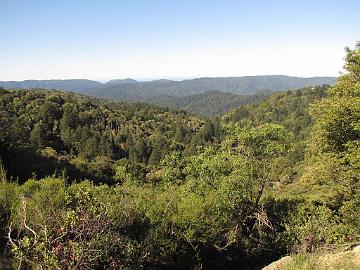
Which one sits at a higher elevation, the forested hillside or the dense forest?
the dense forest

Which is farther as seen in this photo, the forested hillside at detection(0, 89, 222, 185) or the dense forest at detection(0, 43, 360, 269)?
the forested hillside at detection(0, 89, 222, 185)

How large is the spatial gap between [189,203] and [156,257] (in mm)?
3324

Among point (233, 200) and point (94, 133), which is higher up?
point (233, 200)

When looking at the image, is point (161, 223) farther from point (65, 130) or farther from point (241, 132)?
point (65, 130)

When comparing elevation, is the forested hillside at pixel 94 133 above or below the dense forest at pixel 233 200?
below

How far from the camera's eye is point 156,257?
16078 mm

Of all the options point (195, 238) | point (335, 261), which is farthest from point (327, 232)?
point (195, 238)

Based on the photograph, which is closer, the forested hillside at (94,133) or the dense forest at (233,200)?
the dense forest at (233,200)

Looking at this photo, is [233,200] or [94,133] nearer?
Answer: [233,200]

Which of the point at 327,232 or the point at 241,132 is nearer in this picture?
the point at 327,232

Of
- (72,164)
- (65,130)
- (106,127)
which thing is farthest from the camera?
(106,127)

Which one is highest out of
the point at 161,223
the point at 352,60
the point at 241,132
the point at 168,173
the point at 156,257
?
the point at 352,60

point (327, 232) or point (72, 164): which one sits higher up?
point (327, 232)

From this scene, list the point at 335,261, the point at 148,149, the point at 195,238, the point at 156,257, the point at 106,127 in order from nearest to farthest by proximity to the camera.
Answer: the point at 335,261 → the point at 156,257 → the point at 195,238 → the point at 148,149 → the point at 106,127
